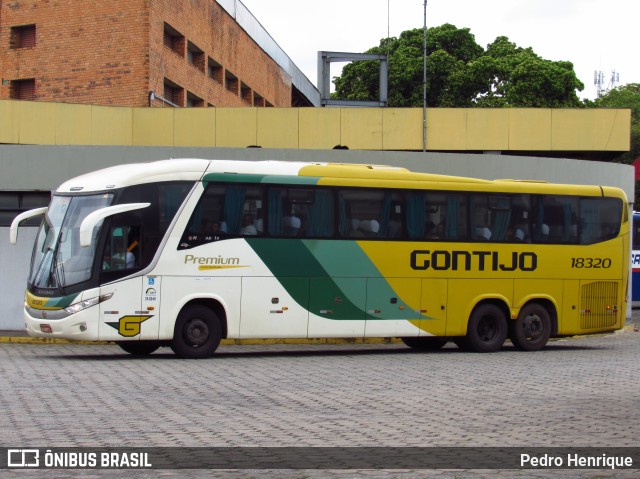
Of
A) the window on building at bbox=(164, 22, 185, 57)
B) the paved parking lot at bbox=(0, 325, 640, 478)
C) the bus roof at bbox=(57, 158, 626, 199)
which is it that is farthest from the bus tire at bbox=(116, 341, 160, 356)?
the window on building at bbox=(164, 22, 185, 57)

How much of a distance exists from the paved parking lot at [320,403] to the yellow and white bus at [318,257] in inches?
34.1

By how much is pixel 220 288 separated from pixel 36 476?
39.5ft

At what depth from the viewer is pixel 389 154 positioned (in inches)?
1085

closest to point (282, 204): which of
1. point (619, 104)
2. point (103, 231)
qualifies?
point (103, 231)

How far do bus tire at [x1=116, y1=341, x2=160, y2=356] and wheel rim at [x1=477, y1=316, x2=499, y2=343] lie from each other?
6.47 m

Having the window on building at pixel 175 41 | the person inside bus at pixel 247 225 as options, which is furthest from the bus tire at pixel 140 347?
the window on building at pixel 175 41

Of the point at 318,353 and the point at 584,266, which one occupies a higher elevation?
the point at 584,266

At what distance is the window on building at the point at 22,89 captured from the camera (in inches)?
1681

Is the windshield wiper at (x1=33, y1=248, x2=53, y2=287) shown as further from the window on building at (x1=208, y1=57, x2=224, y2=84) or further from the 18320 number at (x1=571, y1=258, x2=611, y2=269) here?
the window on building at (x1=208, y1=57, x2=224, y2=84)

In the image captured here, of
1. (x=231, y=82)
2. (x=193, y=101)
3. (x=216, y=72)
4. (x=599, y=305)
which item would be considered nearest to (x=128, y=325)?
(x=599, y=305)

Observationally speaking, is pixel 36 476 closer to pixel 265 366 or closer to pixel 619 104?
pixel 265 366

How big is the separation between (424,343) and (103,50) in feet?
72.7

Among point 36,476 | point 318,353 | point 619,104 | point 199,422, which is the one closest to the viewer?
point 36,476

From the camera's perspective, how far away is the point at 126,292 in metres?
18.8
